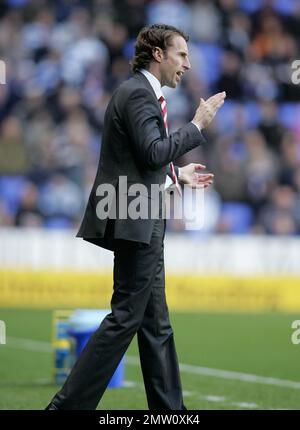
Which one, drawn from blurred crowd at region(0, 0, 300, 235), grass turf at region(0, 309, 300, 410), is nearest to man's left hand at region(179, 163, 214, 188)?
grass turf at region(0, 309, 300, 410)

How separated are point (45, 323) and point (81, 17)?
313 inches

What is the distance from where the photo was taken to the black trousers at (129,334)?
5.78 metres

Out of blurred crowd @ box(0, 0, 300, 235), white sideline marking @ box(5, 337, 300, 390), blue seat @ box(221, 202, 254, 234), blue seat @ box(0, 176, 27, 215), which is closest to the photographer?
white sideline marking @ box(5, 337, 300, 390)

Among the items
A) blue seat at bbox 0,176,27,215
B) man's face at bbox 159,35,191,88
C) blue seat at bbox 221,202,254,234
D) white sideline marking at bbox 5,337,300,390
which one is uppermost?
blue seat at bbox 0,176,27,215

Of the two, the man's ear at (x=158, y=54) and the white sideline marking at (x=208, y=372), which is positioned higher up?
the man's ear at (x=158, y=54)

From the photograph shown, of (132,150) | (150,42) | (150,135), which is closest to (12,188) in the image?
(150,42)

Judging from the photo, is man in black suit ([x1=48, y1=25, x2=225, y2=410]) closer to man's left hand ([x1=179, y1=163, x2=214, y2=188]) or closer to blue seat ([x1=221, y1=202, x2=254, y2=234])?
man's left hand ([x1=179, y1=163, x2=214, y2=188])

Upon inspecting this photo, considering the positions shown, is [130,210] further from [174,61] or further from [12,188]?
[12,188]

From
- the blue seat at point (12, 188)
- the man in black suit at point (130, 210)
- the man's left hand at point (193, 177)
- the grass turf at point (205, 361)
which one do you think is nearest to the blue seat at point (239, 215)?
the grass turf at point (205, 361)

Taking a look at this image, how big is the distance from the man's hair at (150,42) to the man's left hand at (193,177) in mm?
724

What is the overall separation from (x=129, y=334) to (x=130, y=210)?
2.18 feet

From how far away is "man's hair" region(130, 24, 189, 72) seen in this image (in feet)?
19.7

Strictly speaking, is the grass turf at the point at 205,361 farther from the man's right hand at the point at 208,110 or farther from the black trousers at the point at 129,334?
the man's right hand at the point at 208,110
